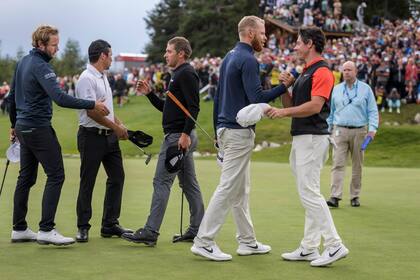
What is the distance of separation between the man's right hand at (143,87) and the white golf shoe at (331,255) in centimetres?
287

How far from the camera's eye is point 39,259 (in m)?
8.44

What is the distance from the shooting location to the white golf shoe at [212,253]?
331 inches

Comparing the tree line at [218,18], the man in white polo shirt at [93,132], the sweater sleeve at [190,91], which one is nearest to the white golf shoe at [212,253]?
the sweater sleeve at [190,91]

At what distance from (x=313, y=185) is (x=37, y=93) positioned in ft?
10.4

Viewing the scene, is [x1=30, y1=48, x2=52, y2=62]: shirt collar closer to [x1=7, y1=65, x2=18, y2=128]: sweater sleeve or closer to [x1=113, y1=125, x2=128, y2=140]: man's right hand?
[x1=7, y1=65, x2=18, y2=128]: sweater sleeve

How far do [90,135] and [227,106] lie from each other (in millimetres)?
1869

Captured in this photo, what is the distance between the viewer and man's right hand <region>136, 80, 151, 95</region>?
9.55 meters

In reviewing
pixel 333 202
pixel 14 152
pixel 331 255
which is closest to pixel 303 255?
pixel 331 255

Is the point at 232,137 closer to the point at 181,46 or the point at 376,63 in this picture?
the point at 181,46

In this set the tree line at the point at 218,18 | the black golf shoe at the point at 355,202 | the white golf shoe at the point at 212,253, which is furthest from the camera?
the tree line at the point at 218,18

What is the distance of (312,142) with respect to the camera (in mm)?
8336

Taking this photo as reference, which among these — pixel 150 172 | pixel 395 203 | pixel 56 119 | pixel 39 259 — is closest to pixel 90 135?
pixel 39 259

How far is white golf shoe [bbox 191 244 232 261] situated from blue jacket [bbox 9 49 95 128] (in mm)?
1942

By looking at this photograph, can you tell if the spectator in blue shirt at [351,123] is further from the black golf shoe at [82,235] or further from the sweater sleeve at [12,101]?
the sweater sleeve at [12,101]
